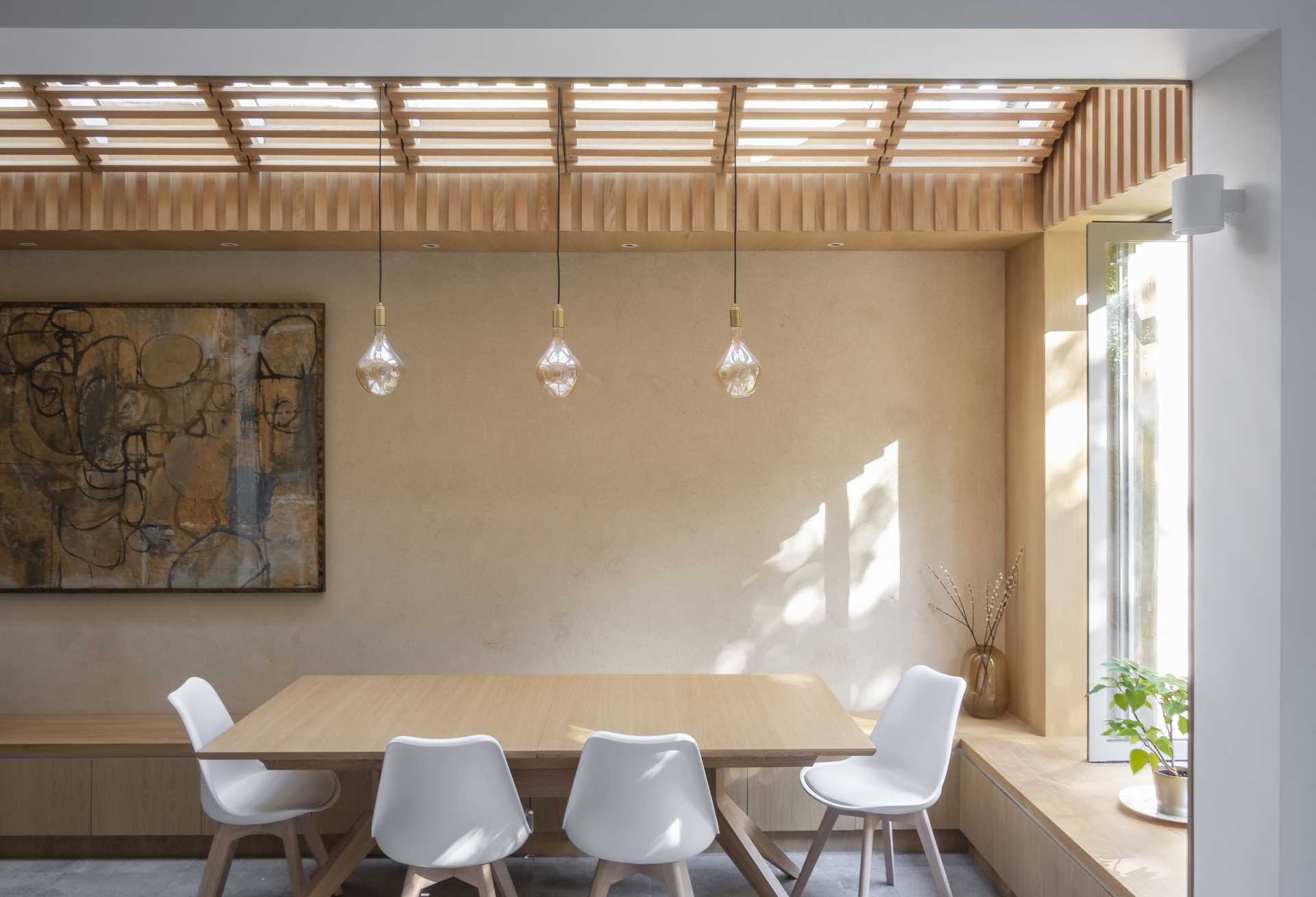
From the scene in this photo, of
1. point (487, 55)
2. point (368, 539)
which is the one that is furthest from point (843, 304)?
point (487, 55)

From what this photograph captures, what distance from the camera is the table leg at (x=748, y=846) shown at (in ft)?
11.8

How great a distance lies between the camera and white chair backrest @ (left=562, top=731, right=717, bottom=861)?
2918 millimetres

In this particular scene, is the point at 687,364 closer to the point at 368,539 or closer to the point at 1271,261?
the point at 368,539

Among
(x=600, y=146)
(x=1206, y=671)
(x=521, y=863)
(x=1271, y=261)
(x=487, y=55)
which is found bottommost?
(x=521, y=863)

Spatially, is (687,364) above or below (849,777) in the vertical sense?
above

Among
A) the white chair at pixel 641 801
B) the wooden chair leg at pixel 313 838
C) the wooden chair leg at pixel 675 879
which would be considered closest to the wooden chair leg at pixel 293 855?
the wooden chair leg at pixel 313 838

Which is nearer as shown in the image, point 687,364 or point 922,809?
point 922,809

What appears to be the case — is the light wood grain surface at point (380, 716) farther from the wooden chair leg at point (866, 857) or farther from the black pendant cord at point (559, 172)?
the black pendant cord at point (559, 172)

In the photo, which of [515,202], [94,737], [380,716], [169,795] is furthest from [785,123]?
[94,737]

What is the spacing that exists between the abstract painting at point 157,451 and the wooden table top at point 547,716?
3.32 feet

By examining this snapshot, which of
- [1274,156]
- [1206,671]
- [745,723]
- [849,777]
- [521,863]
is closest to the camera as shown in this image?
[1274,156]

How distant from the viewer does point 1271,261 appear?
78.2 inches

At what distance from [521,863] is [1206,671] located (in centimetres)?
303

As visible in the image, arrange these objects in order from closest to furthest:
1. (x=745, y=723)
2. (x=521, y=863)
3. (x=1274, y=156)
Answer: (x=1274, y=156) < (x=745, y=723) < (x=521, y=863)
